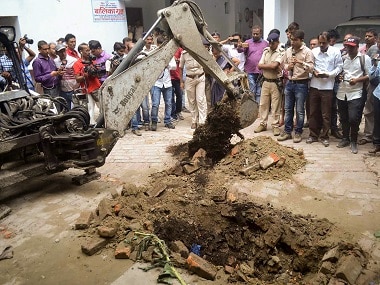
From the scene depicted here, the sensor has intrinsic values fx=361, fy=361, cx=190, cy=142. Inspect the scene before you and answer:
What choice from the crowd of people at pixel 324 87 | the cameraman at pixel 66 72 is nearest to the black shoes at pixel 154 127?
the cameraman at pixel 66 72

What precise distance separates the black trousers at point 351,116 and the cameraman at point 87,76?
5.04 m

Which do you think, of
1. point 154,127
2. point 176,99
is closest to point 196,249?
point 154,127

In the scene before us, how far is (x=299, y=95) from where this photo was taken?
7.12 metres

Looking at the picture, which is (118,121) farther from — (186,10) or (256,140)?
(256,140)

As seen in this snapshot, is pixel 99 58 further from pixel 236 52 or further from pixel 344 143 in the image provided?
pixel 344 143

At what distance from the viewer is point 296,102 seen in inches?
287

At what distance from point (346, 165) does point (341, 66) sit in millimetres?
1919

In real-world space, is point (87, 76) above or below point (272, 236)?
above

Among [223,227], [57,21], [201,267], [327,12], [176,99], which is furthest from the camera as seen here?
[327,12]

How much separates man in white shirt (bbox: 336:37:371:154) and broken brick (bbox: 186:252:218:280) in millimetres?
4268

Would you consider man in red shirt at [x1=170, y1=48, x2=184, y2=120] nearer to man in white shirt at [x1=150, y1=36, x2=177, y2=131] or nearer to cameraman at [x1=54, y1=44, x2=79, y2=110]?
man in white shirt at [x1=150, y1=36, x2=177, y2=131]

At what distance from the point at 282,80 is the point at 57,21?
27.4 ft

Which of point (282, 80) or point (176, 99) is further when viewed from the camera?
point (176, 99)

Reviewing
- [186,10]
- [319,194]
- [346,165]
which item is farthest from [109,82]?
[346,165]
